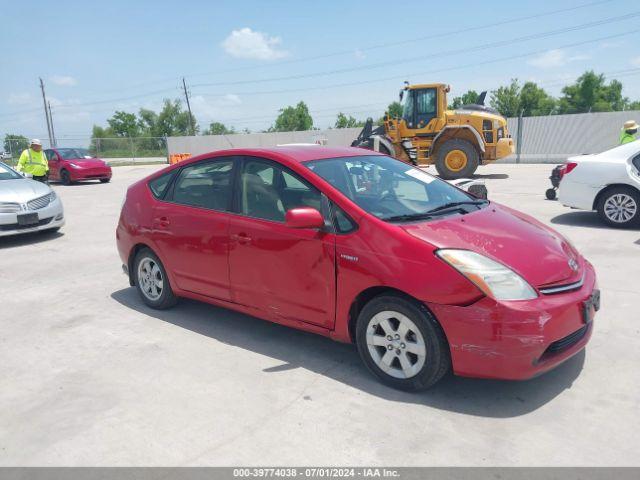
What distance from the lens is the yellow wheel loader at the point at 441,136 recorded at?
671 inches

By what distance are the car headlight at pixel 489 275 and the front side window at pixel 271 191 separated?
3.52ft

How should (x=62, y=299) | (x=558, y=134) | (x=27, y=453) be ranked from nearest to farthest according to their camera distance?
(x=27, y=453)
(x=62, y=299)
(x=558, y=134)

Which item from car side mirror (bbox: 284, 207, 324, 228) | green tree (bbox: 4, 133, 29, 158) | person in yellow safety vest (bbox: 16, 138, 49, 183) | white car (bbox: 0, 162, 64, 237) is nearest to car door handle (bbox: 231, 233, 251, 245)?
car side mirror (bbox: 284, 207, 324, 228)

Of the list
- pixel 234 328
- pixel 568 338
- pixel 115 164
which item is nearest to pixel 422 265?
pixel 568 338

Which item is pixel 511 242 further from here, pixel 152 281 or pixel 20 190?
pixel 20 190

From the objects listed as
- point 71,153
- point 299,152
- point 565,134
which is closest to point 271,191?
point 299,152

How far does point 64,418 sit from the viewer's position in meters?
3.23

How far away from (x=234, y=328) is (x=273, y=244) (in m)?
1.15

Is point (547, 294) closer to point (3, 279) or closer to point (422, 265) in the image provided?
point (422, 265)

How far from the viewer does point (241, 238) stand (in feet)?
13.4

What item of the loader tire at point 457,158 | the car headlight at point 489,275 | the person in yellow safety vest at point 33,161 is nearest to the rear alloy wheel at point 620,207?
the car headlight at point 489,275

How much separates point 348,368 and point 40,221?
6.95m

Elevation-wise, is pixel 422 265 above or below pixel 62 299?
above

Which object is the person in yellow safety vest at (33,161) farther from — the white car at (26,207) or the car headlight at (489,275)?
the car headlight at (489,275)
